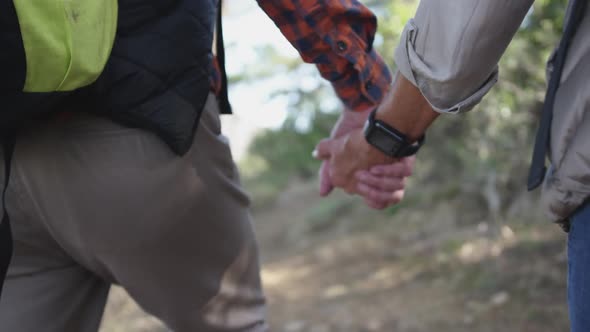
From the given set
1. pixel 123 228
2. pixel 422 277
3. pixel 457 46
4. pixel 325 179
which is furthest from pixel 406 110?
pixel 422 277

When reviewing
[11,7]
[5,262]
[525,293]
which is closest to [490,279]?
[525,293]

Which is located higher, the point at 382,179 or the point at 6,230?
the point at 6,230

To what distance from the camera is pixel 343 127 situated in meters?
1.99

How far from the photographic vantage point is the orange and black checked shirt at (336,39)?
1.65 m

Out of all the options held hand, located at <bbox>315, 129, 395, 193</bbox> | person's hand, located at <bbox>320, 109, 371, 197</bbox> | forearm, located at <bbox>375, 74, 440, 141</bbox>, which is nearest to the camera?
forearm, located at <bbox>375, 74, 440, 141</bbox>

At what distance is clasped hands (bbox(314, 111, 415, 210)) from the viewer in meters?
1.81

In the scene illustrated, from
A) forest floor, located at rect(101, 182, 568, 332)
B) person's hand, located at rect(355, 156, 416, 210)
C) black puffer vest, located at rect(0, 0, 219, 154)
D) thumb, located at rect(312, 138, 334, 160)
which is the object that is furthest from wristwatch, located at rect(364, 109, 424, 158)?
forest floor, located at rect(101, 182, 568, 332)

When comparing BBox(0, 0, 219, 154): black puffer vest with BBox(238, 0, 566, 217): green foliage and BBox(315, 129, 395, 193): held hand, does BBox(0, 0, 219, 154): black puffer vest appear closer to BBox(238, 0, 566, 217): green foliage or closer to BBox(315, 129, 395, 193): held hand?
BBox(315, 129, 395, 193): held hand

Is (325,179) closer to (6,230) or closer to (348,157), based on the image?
(348,157)

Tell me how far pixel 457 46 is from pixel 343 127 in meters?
0.82

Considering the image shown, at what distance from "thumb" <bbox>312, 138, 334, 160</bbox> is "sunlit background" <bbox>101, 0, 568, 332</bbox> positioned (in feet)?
5.16

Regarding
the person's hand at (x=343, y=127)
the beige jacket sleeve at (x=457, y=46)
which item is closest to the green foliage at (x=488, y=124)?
the person's hand at (x=343, y=127)

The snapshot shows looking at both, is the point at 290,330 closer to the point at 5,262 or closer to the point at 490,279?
the point at 490,279

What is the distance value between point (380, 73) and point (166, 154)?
2.23ft
